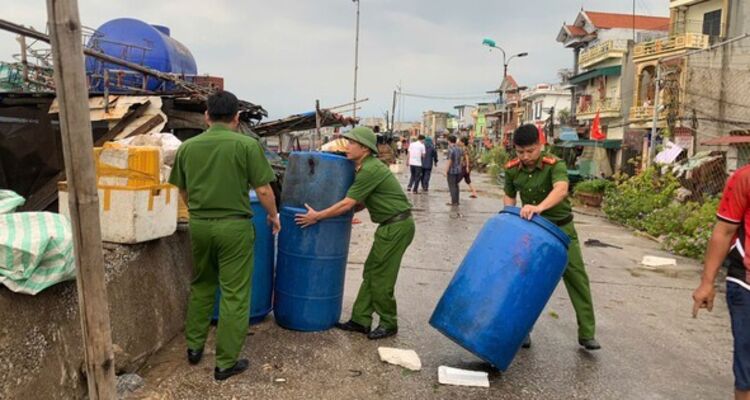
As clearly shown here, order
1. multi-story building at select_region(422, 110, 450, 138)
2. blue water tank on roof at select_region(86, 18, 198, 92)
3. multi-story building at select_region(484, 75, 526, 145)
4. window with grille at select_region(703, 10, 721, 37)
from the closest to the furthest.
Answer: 1. blue water tank on roof at select_region(86, 18, 198, 92)
2. window with grille at select_region(703, 10, 721, 37)
3. multi-story building at select_region(484, 75, 526, 145)
4. multi-story building at select_region(422, 110, 450, 138)

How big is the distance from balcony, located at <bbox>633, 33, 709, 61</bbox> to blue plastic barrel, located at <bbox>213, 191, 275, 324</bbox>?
27188 mm

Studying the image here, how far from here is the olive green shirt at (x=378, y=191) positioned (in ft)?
14.6

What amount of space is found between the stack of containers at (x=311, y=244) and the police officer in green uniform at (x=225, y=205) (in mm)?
636

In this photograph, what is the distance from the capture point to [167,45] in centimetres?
1128

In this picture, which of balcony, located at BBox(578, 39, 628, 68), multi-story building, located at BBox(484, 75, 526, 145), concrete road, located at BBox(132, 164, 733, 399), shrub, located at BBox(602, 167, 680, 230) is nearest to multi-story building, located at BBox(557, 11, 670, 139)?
balcony, located at BBox(578, 39, 628, 68)

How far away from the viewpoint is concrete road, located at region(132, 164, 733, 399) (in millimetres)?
3766

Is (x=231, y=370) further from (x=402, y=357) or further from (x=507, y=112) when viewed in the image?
(x=507, y=112)

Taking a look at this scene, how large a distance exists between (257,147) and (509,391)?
2.34 metres

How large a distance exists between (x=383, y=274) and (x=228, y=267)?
1340 millimetres

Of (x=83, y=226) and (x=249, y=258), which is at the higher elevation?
(x=83, y=226)

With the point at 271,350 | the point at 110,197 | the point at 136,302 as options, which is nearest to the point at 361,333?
the point at 271,350

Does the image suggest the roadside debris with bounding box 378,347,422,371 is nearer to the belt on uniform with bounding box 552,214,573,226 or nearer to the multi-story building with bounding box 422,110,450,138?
the belt on uniform with bounding box 552,214,573,226

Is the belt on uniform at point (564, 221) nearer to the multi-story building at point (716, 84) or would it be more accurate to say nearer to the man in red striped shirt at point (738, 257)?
Answer: the man in red striped shirt at point (738, 257)

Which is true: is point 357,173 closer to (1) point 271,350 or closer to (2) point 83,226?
(1) point 271,350
